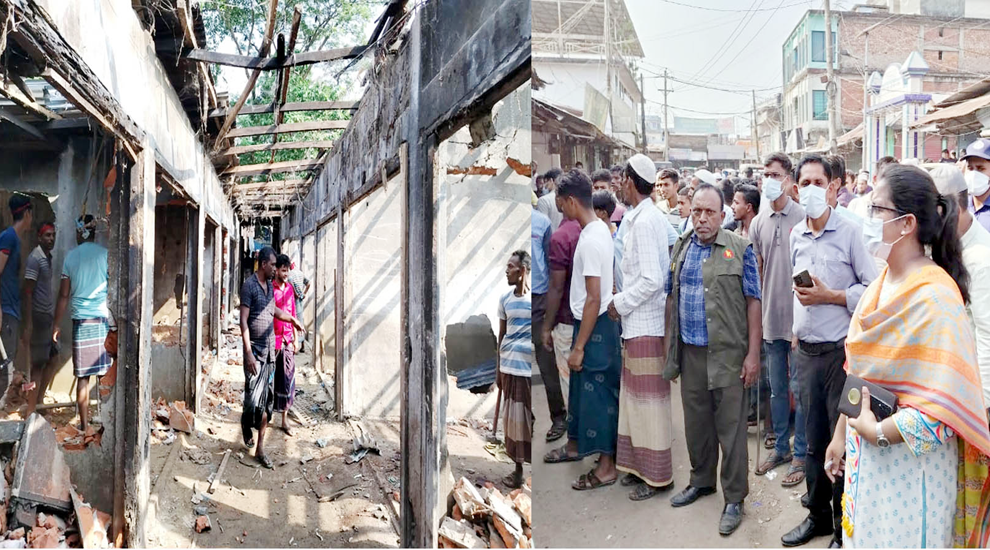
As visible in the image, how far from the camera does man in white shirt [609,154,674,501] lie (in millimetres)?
2027

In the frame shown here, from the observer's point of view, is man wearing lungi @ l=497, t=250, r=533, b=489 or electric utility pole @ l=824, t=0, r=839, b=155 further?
man wearing lungi @ l=497, t=250, r=533, b=489

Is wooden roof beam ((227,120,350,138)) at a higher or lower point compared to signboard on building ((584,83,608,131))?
higher

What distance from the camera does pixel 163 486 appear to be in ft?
14.2

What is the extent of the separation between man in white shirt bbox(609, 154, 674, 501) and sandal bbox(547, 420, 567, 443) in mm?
211

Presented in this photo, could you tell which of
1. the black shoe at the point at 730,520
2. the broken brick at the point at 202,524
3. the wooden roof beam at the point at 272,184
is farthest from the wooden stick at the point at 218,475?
the wooden roof beam at the point at 272,184

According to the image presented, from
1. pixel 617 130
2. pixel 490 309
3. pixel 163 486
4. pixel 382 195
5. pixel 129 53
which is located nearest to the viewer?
pixel 617 130

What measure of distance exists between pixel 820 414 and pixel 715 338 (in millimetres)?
429

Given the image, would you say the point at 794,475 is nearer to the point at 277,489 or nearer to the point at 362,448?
the point at 277,489

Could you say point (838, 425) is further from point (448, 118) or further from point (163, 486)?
point (163, 486)

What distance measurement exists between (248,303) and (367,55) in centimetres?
216

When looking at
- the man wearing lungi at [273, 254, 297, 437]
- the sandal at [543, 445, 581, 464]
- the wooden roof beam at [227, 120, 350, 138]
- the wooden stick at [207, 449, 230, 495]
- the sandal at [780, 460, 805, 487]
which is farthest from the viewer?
the wooden roof beam at [227, 120, 350, 138]

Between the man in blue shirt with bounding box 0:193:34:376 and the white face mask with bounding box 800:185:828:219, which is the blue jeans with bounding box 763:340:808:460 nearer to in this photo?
the white face mask with bounding box 800:185:828:219

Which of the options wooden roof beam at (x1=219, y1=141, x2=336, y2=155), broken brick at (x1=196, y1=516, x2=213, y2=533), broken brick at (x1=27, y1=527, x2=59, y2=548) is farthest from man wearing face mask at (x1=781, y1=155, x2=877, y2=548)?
wooden roof beam at (x1=219, y1=141, x2=336, y2=155)

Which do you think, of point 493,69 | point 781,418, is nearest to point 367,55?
point 493,69
